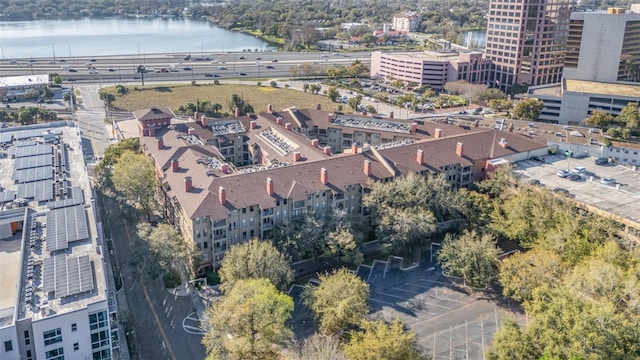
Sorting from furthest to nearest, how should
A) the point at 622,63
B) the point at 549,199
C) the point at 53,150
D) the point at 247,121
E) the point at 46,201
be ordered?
1. the point at 622,63
2. the point at 247,121
3. the point at 53,150
4. the point at 549,199
5. the point at 46,201

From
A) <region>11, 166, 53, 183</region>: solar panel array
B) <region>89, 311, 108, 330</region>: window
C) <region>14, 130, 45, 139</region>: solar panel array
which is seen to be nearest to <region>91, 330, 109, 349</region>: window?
<region>89, 311, 108, 330</region>: window

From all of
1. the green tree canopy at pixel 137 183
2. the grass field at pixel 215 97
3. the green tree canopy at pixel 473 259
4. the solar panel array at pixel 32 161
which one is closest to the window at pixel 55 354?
the green tree canopy at pixel 137 183

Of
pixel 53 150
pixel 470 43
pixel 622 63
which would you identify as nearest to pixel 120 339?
pixel 53 150

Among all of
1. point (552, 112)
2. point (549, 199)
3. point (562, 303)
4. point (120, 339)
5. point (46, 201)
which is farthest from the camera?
point (552, 112)

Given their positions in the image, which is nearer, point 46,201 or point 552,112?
point 46,201

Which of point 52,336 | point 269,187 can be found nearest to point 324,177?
point 269,187

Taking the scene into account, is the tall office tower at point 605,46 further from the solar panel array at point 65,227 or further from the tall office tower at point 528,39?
the solar panel array at point 65,227

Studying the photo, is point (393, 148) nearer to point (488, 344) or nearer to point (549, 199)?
point (549, 199)

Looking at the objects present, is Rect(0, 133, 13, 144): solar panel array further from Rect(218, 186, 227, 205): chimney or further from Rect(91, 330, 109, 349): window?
Rect(91, 330, 109, 349): window
